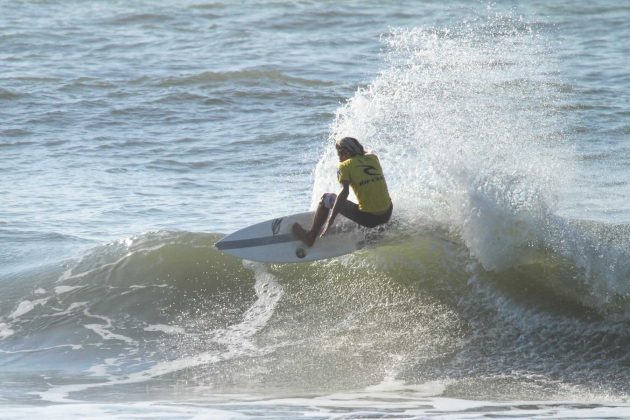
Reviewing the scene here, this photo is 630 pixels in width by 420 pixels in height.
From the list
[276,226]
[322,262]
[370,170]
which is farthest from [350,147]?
[322,262]

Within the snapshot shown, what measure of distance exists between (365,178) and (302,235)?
3.58ft

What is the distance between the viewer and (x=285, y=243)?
10695 millimetres

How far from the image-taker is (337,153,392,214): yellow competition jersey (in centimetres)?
981

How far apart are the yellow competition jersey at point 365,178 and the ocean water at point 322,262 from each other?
1165 mm

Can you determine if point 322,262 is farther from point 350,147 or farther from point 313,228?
point 350,147

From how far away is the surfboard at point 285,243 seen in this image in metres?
10.6

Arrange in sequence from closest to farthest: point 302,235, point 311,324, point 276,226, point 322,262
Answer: point 311,324
point 302,235
point 276,226
point 322,262

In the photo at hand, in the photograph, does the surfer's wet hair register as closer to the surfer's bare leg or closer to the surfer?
the surfer

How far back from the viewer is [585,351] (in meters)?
9.17

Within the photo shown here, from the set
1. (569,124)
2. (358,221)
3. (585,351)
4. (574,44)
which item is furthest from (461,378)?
(574,44)

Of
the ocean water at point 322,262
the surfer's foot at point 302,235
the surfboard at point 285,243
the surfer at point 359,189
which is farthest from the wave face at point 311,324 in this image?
the surfer at point 359,189

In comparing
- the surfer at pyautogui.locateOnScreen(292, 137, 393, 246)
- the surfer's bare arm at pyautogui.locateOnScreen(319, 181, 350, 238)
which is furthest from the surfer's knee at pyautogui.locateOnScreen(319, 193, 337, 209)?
the surfer's bare arm at pyautogui.locateOnScreen(319, 181, 350, 238)

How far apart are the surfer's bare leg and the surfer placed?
0.07ft

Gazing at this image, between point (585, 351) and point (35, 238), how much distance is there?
288 inches
